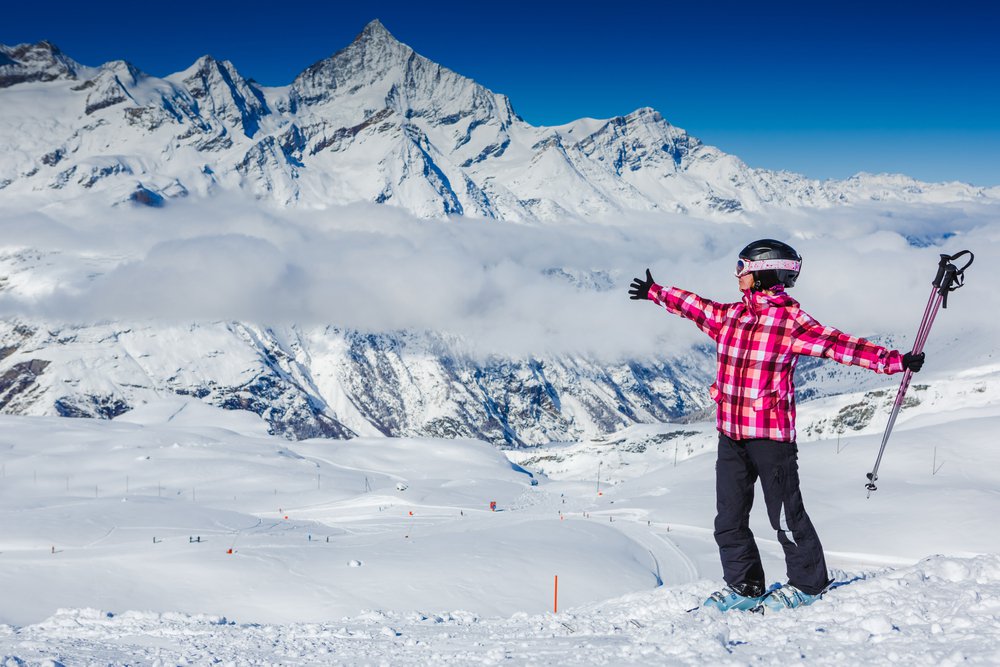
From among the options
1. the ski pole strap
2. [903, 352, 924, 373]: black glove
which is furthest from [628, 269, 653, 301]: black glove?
the ski pole strap

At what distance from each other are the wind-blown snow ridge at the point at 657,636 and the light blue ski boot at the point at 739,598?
15.4 inches

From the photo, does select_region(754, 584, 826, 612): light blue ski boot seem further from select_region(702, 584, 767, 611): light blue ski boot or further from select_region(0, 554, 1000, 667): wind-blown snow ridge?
select_region(0, 554, 1000, 667): wind-blown snow ridge

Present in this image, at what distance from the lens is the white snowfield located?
28.3ft

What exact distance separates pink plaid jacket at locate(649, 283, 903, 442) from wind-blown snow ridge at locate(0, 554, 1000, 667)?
6.98 feet

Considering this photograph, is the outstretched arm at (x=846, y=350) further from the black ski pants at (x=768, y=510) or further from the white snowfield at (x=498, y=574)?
the white snowfield at (x=498, y=574)

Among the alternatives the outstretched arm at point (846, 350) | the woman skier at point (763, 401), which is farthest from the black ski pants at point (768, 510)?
the outstretched arm at point (846, 350)

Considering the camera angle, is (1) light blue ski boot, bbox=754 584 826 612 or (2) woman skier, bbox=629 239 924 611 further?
(1) light blue ski boot, bbox=754 584 826 612

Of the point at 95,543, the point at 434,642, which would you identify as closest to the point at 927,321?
the point at 434,642

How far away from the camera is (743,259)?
A: 9.47 metres

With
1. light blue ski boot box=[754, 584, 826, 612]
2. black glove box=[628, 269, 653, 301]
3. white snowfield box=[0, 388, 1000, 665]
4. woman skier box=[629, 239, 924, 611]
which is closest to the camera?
white snowfield box=[0, 388, 1000, 665]

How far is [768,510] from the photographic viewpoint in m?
9.70

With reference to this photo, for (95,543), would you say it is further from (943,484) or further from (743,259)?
(943,484)

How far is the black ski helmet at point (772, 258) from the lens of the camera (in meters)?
9.34

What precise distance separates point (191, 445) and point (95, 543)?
370ft
